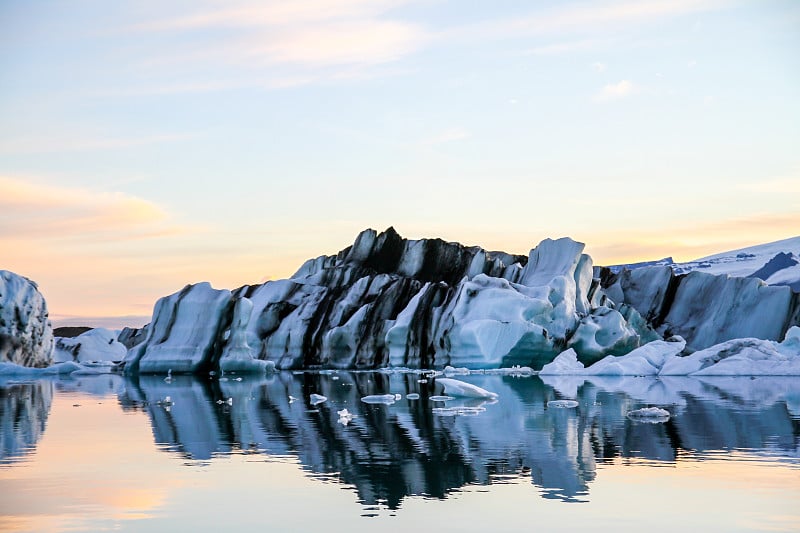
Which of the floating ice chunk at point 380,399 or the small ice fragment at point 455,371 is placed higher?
the floating ice chunk at point 380,399

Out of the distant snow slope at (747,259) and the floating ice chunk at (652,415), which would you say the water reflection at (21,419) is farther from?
the distant snow slope at (747,259)

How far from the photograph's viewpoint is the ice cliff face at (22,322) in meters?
48.8

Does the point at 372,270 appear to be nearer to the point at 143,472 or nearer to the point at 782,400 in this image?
the point at 782,400

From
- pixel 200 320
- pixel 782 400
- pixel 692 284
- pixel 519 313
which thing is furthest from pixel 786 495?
pixel 692 284

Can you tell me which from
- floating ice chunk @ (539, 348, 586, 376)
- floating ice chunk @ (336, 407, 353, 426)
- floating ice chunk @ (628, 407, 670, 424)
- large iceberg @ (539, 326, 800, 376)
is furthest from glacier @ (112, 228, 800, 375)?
floating ice chunk @ (336, 407, 353, 426)

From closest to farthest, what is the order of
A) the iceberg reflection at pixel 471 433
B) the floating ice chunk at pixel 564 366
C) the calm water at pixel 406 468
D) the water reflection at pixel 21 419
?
the calm water at pixel 406 468 < the iceberg reflection at pixel 471 433 < the water reflection at pixel 21 419 < the floating ice chunk at pixel 564 366

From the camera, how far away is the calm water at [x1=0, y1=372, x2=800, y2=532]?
9.46 metres

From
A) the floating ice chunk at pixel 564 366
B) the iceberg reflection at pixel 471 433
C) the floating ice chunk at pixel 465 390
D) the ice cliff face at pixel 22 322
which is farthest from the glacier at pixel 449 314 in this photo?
the iceberg reflection at pixel 471 433

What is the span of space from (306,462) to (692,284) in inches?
1828

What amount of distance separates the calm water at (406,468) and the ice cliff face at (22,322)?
89.1ft

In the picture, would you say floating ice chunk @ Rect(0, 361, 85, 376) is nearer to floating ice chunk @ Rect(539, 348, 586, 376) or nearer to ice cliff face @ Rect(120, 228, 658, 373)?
ice cliff face @ Rect(120, 228, 658, 373)

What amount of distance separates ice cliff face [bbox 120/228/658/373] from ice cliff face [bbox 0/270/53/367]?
6.26 meters

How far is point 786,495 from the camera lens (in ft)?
33.6

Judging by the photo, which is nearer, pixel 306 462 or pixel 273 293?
pixel 306 462
